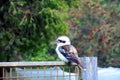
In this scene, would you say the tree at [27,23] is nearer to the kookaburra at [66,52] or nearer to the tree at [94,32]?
the kookaburra at [66,52]

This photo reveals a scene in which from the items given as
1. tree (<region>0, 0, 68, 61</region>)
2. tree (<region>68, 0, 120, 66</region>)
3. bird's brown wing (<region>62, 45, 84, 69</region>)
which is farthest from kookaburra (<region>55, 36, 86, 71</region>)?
tree (<region>68, 0, 120, 66</region>)

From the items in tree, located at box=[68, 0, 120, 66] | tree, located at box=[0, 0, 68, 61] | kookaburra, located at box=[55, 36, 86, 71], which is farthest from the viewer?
tree, located at box=[68, 0, 120, 66]

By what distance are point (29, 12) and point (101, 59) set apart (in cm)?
751

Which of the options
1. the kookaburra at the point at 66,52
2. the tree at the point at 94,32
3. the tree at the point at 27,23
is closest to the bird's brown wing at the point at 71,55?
the kookaburra at the point at 66,52

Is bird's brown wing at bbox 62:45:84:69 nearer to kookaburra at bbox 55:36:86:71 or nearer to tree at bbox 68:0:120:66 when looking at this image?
kookaburra at bbox 55:36:86:71

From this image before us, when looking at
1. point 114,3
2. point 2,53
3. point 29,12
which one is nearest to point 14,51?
point 2,53

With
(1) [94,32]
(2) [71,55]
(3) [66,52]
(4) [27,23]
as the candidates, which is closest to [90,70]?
(2) [71,55]

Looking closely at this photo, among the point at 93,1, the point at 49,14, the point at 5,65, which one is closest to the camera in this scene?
the point at 5,65

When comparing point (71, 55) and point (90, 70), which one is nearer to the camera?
point (90, 70)

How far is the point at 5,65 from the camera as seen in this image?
15.4 ft

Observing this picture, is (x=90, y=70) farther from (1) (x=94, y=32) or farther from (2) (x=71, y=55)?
(1) (x=94, y=32)

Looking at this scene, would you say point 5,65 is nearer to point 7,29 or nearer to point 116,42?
point 7,29

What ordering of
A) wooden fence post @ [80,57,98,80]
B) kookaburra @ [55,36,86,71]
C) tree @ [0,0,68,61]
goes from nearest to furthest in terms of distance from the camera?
wooden fence post @ [80,57,98,80] < kookaburra @ [55,36,86,71] < tree @ [0,0,68,61]

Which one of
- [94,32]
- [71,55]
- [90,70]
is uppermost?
[71,55]
